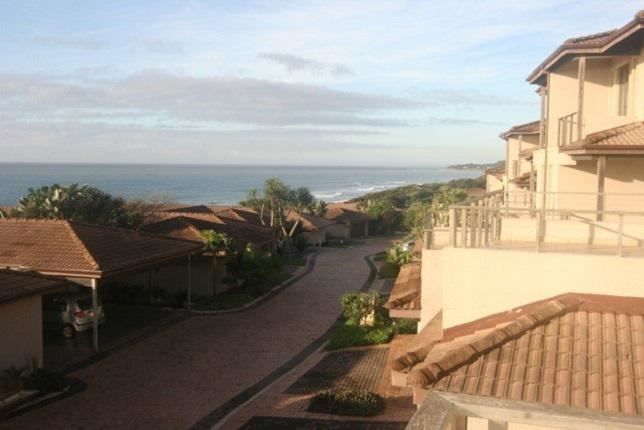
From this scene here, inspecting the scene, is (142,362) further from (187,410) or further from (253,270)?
(253,270)

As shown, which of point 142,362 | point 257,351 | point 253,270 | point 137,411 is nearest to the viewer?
point 137,411

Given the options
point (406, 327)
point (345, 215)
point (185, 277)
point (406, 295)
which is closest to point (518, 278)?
point (406, 295)

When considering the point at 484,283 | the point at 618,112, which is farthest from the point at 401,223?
the point at 484,283

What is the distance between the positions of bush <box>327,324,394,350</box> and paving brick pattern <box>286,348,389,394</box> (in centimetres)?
65

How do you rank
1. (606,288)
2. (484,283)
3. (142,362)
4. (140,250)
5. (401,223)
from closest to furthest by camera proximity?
1. (606,288)
2. (484,283)
3. (142,362)
4. (140,250)
5. (401,223)

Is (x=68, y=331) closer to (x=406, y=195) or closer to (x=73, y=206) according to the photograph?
(x=73, y=206)

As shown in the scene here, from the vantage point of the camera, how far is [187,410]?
13977 millimetres

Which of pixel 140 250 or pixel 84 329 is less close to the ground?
pixel 140 250

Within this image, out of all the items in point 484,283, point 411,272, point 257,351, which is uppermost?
point 484,283

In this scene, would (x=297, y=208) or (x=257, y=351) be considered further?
(x=297, y=208)

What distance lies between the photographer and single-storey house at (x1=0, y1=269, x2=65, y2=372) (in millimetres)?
14930

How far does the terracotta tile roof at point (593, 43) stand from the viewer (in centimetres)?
1303

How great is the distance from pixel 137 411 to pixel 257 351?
5711 millimetres

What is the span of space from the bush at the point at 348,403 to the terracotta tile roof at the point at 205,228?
15922mm
